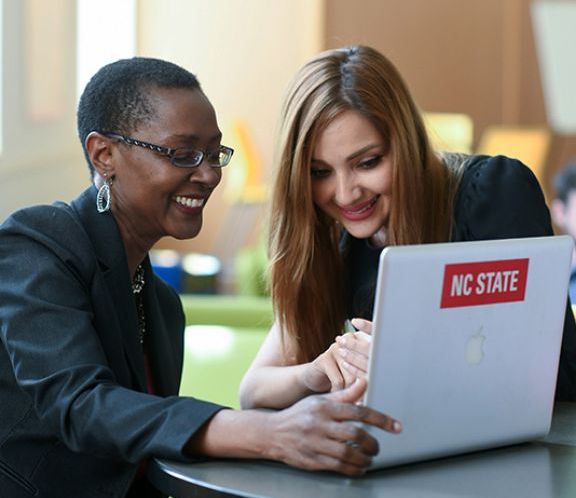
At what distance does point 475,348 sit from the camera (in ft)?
5.94

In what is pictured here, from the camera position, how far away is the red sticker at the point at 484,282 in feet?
5.71

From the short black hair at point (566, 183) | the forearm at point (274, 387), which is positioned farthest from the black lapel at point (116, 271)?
the short black hair at point (566, 183)

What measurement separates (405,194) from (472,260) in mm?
760

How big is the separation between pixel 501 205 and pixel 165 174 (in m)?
0.75

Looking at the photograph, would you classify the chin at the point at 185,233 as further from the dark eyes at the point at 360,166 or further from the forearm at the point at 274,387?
the dark eyes at the point at 360,166

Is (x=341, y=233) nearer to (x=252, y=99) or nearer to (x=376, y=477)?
(x=376, y=477)

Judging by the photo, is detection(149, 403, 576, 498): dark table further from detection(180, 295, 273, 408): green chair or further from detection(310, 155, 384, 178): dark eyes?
detection(180, 295, 273, 408): green chair

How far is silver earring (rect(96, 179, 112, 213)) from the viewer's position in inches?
84.5

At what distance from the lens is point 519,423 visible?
6.29 ft

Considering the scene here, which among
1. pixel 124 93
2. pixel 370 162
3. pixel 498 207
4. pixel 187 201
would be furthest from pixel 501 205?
pixel 124 93

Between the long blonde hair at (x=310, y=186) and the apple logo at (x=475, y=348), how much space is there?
733mm

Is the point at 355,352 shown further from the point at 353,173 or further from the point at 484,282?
the point at 353,173

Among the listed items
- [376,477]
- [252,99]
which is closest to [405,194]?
[376,477]

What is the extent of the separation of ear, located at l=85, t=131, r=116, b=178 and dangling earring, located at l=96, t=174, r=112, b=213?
0.01 meters
